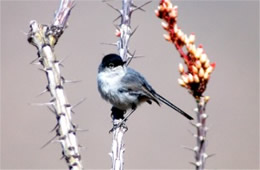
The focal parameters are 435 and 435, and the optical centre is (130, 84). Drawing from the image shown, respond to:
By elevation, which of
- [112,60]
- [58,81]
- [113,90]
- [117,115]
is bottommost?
[58,81]

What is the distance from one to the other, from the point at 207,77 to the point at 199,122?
0.74ft

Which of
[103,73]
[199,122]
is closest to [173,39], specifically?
[199,122]

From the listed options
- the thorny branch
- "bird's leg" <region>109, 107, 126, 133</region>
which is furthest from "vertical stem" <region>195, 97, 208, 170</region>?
"bird's leg" <region>109, 107, 126, 133</region>

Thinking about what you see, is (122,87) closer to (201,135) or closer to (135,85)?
(135,85)

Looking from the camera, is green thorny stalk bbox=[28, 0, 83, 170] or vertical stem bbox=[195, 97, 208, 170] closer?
vertical stem bbox=[195, 97, 208, 170]

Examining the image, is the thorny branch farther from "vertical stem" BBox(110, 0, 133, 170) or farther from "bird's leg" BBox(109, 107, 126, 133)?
"bird's leg" BBox(109, 107, 126, 133)

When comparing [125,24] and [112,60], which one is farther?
[112,60]

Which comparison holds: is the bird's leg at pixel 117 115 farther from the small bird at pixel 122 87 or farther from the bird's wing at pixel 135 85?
the bird's wing at pixel 135 85

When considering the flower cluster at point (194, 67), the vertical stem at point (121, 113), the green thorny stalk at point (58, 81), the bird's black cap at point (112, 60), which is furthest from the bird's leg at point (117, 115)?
the flower cluster at point (194, 67)

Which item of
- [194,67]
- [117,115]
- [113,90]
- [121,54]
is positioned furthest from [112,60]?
[194,67]

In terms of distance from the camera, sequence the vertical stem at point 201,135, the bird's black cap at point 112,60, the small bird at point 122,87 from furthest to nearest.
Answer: the small bird at point 122,87 < the bird's black cap at point 112,60 < the vertical stem at point 201,135

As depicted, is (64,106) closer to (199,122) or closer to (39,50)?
(39,50)

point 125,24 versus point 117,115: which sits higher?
point 125,24

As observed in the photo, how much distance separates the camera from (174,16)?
2.49 meters
